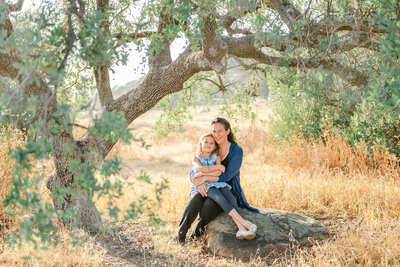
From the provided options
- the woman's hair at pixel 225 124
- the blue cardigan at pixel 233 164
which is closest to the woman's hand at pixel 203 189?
the blue cardigan at pixel 233 164

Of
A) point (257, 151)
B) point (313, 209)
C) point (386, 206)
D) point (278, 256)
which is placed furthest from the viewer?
point (257, 151)

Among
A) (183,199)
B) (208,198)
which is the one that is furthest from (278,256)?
(183,199)

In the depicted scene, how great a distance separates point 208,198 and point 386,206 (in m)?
2.83

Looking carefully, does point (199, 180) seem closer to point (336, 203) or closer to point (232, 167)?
point (232, 167)

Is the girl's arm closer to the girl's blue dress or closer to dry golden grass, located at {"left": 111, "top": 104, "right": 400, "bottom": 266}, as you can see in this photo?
the girl's blue dress

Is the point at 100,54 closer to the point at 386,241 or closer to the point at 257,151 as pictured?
the point at 386,241

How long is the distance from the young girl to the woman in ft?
0.29

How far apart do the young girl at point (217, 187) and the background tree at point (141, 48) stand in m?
1.04

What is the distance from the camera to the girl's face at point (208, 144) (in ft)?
16.2

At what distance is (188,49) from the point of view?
560 cm

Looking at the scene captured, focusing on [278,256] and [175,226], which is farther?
[175,226]

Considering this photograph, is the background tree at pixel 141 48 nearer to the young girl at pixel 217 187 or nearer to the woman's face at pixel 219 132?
the woman's face at pixel 219 132

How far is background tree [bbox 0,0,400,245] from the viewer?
2197 mm

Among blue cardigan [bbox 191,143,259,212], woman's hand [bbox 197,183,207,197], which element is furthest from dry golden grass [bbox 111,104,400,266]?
blue cardigan [bbox 191,143,259,212]
